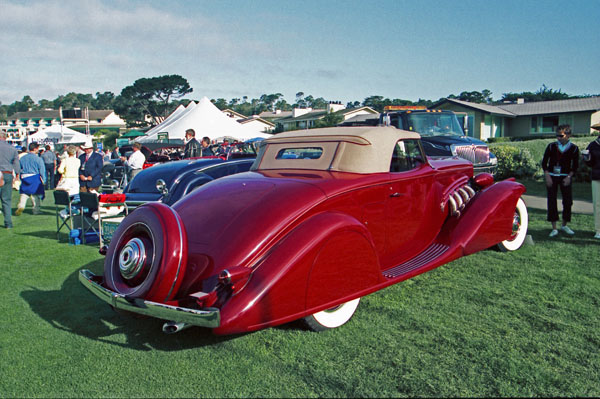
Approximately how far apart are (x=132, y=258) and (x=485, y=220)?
3.59 m

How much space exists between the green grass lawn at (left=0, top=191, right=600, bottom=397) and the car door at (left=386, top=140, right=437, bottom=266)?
1.60 feet

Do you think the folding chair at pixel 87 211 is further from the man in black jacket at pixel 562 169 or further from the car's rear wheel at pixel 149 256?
the man in black jacket at pixel 562 169

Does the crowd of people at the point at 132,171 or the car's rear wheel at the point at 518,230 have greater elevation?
the crowd of people at the point at 132,171

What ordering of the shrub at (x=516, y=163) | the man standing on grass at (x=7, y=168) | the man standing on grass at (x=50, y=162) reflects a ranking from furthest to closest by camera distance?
the man standing on grass at (x=50, y=162) < the shrub at (x=516, y=163) < the man standing on grass at (x=7, y=168)

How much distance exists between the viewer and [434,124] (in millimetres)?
11773

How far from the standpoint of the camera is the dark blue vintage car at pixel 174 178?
7320 millimetres

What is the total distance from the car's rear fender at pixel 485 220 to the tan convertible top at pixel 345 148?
3.60ft

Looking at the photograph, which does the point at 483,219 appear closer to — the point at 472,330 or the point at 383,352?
the point at 472,330

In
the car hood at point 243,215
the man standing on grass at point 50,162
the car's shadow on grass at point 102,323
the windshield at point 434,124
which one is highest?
the windshield at point 434,124

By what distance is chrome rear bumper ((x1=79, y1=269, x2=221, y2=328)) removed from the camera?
9.45 ft

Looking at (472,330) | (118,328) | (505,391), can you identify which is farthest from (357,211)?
(118,328)

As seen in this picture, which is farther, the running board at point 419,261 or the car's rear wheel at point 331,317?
the running board at point 419,261

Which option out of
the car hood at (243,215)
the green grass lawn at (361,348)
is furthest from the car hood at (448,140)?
the car hood at (243,215)

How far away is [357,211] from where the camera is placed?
3.84 metres
